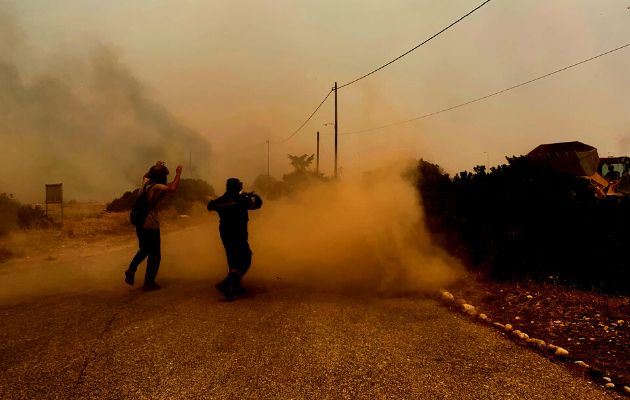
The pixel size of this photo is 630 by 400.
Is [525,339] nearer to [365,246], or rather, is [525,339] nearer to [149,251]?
[365,246]

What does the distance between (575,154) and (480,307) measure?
561 inches

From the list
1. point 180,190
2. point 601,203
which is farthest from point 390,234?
point 180,190

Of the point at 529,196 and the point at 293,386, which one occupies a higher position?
the point at 529,196

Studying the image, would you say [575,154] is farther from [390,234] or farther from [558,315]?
[558,315]

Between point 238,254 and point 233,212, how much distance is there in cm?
70

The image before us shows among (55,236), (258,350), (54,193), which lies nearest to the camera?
(258,350)

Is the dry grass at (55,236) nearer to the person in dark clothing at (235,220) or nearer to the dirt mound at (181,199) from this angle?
the person in dark clothing at (235,220)

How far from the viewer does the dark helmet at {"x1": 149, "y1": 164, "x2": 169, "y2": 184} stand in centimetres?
760

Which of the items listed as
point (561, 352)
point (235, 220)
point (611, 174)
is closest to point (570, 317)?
point (561, 352)

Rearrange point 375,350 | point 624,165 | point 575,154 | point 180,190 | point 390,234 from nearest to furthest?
1. point 375,350
2. point 390,234
3. point 575,154
4. point 624,165
5. point 180,190

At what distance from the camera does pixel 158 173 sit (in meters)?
7.65

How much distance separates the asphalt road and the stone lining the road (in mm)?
205

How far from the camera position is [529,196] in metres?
8.44

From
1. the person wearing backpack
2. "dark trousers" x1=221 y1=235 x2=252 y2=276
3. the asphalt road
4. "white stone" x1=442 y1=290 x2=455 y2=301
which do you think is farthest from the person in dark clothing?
"white stone" x1=442 y1=290 x2=455 y2=301
